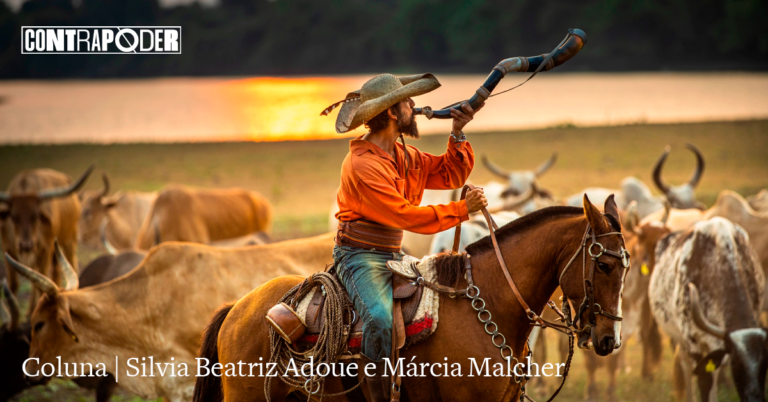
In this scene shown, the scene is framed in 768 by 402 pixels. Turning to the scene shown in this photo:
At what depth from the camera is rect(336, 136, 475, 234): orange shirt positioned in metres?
3.37

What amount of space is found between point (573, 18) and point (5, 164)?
98.5 ft

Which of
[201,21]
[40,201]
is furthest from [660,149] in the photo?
[201,21]

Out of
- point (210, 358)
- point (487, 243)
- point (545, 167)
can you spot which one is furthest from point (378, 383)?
point (545, 167)

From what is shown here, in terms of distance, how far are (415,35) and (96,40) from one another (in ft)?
127

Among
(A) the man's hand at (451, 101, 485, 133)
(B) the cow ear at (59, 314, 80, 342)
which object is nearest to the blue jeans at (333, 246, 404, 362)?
(A) the man's hand at (451, 101, 485, 133)

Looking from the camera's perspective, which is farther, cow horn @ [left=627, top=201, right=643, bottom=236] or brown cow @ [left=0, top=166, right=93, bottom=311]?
brown cow @ [left=0, top=166, right=93, bottom=311]

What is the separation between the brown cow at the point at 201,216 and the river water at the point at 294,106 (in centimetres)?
1279

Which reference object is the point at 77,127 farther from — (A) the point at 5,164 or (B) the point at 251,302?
(B) the point at 251,302

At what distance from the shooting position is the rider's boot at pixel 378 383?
3398mm

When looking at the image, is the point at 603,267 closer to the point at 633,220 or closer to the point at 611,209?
the point at 611,209

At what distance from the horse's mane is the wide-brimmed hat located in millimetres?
821

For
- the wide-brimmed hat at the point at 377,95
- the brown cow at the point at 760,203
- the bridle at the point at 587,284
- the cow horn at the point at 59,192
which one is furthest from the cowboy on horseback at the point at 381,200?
the brown cow at the point at 760,203

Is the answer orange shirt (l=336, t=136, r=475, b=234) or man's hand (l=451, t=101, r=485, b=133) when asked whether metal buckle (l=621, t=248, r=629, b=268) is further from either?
man's hand (l=451, t=101, r=485, b=133)

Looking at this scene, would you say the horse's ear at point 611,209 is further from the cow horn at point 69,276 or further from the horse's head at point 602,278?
the cow horn at point 69,276
